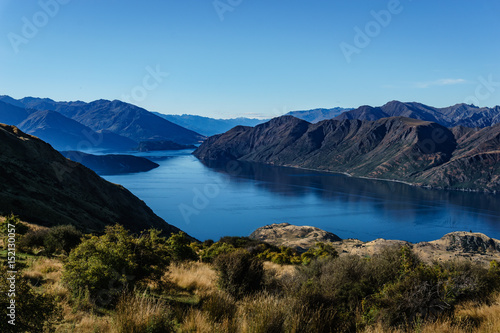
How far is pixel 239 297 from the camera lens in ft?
31.4

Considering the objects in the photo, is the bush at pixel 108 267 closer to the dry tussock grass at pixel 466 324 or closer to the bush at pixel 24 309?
the bush at pixel 24 309

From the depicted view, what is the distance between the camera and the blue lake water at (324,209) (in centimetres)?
11494

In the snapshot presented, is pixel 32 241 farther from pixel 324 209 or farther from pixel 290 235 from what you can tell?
pixel 324 209

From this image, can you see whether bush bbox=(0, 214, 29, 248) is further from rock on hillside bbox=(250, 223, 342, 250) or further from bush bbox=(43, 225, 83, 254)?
rock on hillside bbox=(250, 223, 342, 250)

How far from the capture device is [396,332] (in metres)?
6.61

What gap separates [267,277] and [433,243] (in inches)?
2928

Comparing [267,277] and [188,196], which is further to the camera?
[188,196]

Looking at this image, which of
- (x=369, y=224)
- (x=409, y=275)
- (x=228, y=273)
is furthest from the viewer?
(x=369, y=224)

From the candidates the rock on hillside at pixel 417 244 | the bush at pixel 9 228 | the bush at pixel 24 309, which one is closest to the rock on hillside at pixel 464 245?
the rock on hillside at pixel 417 244

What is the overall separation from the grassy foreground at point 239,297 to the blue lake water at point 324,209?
9186 centimetres

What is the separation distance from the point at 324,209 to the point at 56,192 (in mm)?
113858

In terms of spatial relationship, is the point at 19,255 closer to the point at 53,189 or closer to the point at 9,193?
the point at 9,193

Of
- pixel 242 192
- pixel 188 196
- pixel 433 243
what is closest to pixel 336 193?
pixel 242 192

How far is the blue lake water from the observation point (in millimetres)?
114938
